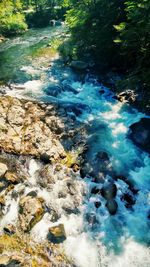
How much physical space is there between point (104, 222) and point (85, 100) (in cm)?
997

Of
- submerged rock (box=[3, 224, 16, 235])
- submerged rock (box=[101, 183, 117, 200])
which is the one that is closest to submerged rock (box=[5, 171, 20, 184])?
submerged rock (box=[3, 224, 16, 235])

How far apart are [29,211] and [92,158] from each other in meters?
4.40

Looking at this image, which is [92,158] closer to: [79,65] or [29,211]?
[29,211]

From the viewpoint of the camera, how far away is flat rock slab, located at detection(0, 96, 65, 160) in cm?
1389

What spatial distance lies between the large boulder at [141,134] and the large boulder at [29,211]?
6.30 metres

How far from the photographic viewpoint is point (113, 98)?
63.1 feet

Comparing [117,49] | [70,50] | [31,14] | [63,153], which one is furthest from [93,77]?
[31,14]

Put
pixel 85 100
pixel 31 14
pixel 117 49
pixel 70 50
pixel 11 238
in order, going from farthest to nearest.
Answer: pixel 31 14 → pixel 70 50 → pixel 117 49 → pixel 85 100 → pixel 11 238

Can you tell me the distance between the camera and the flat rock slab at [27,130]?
45.6 feet

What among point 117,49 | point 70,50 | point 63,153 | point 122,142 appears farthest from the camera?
point 70,50

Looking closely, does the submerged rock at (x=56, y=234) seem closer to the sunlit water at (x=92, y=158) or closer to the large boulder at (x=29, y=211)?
the sunlit water at (x=92, y=158)

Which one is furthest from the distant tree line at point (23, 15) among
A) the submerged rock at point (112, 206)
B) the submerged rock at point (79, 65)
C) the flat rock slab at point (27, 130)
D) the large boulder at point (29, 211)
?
the submerged rock at point (112, 206)

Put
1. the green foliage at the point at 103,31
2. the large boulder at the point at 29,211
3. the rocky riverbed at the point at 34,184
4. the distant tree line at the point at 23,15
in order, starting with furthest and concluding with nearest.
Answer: the distant tree line at the point at 23,15
the green foliage at the point at 103,31
the large boulder at the point at 29,211
the rocky riverbed at the point at 34,184

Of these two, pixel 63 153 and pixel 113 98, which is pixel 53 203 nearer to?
pixel 63 153
